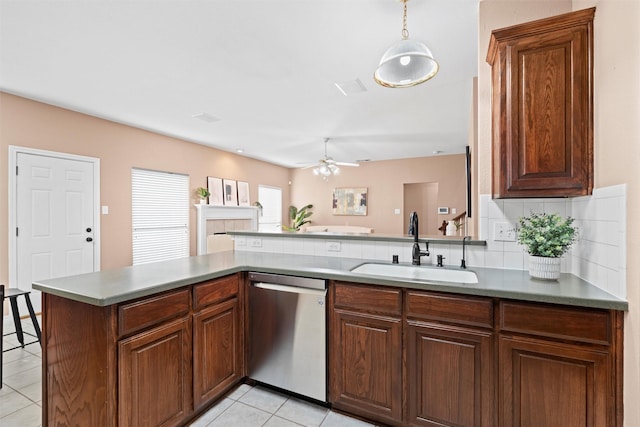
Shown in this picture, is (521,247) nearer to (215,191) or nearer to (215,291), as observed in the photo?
(215,291)

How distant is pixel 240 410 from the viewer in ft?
6.20

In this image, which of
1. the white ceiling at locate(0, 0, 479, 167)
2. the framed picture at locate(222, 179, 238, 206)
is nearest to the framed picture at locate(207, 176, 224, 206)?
the framed picture at locate(222, 179, 238, 206)

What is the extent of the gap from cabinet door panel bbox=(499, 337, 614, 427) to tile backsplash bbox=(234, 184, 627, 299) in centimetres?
34

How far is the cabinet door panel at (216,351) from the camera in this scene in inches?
69.4

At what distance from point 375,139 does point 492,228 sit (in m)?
4.16

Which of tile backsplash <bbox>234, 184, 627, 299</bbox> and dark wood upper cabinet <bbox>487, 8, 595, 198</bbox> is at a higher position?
dark wood upper cabinet <bbox>487, 8, 595, 198</bbox>

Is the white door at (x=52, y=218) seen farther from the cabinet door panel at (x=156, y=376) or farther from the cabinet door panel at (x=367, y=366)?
the cabinet door panel at (x=367, y=366)

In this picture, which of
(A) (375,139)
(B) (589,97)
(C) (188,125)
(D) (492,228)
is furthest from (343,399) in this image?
(A) (375,139)

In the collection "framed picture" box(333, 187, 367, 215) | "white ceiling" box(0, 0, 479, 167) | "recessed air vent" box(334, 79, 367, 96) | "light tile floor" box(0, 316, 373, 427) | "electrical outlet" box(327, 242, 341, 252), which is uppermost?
"white ceiling" box(0, 0, 479, 167)

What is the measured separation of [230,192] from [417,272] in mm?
5424

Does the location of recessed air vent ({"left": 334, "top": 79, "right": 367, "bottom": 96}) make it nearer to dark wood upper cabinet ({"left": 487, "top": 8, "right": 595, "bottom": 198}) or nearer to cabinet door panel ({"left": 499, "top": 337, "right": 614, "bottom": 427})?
dark wood upper cabinet ({"left": 487, "top": 8, "right": 595, "bottom": 198})

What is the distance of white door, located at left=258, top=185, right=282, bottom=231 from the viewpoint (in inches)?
323

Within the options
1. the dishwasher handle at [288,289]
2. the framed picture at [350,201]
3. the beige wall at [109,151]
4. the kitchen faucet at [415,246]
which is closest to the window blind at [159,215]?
the beige wall at [109,151]

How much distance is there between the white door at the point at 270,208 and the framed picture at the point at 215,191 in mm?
1565
